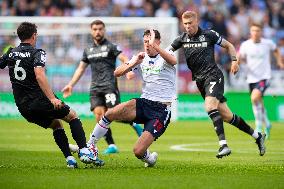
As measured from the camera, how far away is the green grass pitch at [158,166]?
32.4 feet

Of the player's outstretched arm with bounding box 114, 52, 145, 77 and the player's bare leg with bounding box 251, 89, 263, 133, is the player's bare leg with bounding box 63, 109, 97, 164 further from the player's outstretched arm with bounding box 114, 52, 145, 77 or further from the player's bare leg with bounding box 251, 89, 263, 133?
the player's bare leg with bounding box 251, 89, 263, 133

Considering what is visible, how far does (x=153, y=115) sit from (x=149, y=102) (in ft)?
0.70

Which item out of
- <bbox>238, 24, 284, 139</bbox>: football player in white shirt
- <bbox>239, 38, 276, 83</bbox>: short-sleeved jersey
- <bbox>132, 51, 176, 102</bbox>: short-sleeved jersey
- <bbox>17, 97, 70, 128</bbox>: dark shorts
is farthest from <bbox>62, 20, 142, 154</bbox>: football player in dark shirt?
<bbox>239, 38, 276, 83</bbox>: short-sleeved jersey

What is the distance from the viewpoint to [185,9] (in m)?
30.0

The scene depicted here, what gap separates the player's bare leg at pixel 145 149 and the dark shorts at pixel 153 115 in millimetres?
153

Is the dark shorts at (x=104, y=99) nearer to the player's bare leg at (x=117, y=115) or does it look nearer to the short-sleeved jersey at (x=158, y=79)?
the short-sleeved jersey at (x=158, y=79)

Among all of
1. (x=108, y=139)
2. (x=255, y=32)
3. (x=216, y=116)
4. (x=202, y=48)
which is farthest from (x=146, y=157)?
(x=255, y=32)

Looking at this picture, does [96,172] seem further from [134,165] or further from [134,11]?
[134,11]

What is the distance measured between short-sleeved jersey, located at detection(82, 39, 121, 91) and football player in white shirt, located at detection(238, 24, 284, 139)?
14.0 ft

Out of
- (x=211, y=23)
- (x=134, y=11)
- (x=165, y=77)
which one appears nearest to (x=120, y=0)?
(x=134, y=11)

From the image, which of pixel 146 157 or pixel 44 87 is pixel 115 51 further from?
pixel 44 87

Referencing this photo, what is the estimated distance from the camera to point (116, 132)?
2097 cm

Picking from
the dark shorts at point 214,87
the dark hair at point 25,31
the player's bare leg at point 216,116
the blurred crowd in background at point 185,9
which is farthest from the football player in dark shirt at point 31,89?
the blurred crowd in background at point 185,9

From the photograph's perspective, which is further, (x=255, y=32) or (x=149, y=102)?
(x=255, y=32)
